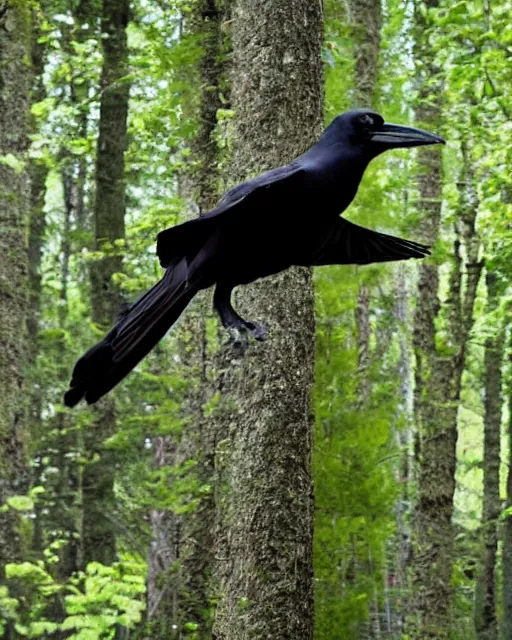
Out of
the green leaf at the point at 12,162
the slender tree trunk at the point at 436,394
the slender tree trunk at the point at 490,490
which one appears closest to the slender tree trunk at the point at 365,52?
the slender tree trunk at the point at 436,394

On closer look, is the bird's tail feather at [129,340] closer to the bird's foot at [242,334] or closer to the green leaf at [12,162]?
the bird's foot at [242,334]

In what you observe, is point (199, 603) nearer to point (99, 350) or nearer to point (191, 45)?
point (191, 45)

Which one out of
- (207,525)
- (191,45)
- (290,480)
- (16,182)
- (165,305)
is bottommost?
(207,525)

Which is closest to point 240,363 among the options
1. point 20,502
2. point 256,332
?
point 256,332

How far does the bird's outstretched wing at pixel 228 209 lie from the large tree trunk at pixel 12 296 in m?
4.89

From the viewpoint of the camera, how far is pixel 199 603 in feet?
22.7

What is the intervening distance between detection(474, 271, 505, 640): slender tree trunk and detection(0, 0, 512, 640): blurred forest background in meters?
0.04

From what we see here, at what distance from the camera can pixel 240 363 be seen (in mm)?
5047

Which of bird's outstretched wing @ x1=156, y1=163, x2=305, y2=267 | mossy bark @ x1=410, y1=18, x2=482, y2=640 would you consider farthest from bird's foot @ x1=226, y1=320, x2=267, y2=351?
mossy bark @ x1=410, y1=18, x2=482, y2=640

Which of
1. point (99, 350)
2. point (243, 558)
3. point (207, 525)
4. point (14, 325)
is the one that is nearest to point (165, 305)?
point (99, 350)

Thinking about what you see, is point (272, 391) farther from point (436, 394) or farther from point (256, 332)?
point (436, 394)

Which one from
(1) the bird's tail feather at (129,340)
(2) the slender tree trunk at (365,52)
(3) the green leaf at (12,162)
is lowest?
(1) the bird's tail feather at (129,340)

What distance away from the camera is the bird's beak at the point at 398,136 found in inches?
97.3

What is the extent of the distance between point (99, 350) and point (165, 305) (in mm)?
215
